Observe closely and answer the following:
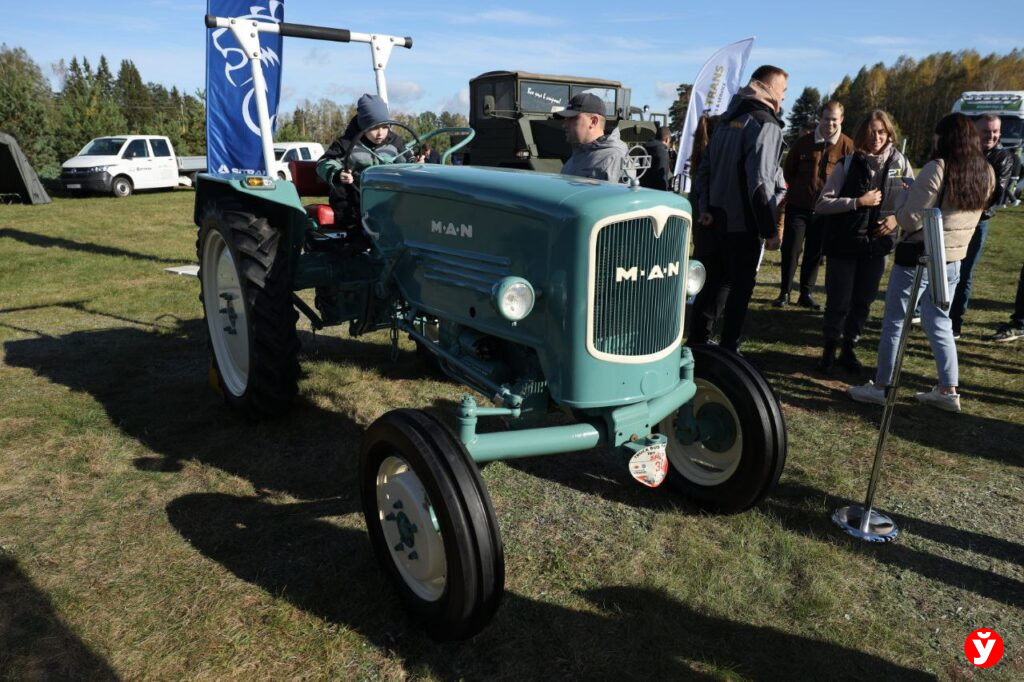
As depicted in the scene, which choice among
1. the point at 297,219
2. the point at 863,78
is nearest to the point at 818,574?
the point at 297,219

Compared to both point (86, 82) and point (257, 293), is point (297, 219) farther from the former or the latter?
point (86, 82)

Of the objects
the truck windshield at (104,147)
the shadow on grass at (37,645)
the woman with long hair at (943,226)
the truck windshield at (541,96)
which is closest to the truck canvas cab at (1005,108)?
the truck windshield at (541,96)

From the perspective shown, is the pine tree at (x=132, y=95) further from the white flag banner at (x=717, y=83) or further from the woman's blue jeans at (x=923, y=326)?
the woman's blue jeans at (x=923, y=326)

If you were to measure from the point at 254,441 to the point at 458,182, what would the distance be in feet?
6.17

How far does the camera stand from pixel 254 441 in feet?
12.0

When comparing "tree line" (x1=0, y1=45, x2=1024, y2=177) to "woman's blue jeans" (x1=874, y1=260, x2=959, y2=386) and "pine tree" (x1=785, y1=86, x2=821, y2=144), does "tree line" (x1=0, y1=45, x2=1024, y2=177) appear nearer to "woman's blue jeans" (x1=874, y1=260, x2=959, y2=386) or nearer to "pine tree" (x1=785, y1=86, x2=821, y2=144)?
"pine tree" (x1=785, y1=86, x2=821, y2=144)

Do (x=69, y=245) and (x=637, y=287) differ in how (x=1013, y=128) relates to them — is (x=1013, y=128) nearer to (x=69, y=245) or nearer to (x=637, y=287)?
(x=637, y=287)

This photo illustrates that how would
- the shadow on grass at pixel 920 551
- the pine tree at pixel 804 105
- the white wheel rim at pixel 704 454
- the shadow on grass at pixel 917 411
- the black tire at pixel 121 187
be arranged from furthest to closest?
the pine tree at pixel 804 105
the black tire at pixel 121 187
the shadow on grass at pixel 917 411
the white wheel rim at pixel 704 454
the shadow on grass at pixel 920 551

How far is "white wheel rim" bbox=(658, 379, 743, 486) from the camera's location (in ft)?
9.82

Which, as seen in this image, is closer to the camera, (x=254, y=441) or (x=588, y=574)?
(x=588, y=574)

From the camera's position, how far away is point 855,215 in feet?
15.0

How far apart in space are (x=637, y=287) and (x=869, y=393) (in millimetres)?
2651

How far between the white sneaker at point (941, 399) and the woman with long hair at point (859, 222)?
0.69m

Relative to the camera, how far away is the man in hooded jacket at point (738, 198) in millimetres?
3816
